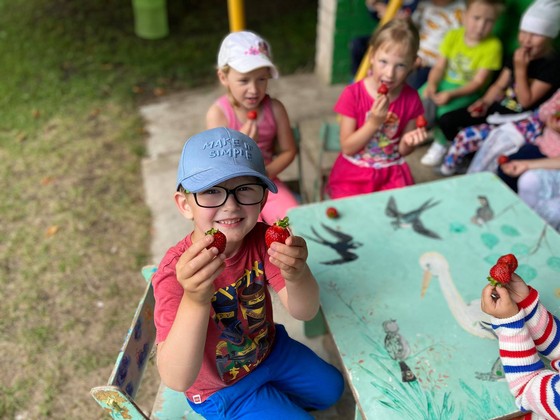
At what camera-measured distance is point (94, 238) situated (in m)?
3.57

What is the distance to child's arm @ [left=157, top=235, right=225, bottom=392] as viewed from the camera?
1271 millimetres

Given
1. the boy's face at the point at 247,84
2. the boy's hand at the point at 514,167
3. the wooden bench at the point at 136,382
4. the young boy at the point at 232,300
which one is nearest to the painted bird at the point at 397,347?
the young boy at the point at 232,300

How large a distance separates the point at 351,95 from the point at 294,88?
9.57ft

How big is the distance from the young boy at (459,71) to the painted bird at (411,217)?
1674mm

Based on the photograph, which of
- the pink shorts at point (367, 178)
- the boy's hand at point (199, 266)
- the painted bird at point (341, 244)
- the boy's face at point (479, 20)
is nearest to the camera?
the boy's hand at point (199, 266)

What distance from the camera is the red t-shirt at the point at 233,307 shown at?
5.08ft

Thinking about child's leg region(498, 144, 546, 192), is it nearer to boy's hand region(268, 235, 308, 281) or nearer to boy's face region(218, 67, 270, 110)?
boy's face region(218, 67, 270, 110)

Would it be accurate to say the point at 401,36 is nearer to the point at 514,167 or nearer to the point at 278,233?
the point at 514,167

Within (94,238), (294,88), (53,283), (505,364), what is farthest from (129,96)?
(505,364)

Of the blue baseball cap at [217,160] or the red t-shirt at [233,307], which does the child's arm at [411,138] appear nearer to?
the red t-shirt at [233,307]

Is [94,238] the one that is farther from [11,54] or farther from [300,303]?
[11,54]

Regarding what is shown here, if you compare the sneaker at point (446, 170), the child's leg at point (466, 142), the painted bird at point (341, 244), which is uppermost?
the painted bird at point (341, 244)

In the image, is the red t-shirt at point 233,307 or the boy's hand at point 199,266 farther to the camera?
the red t-shirt at point 233,307

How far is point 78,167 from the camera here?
4285 mm
